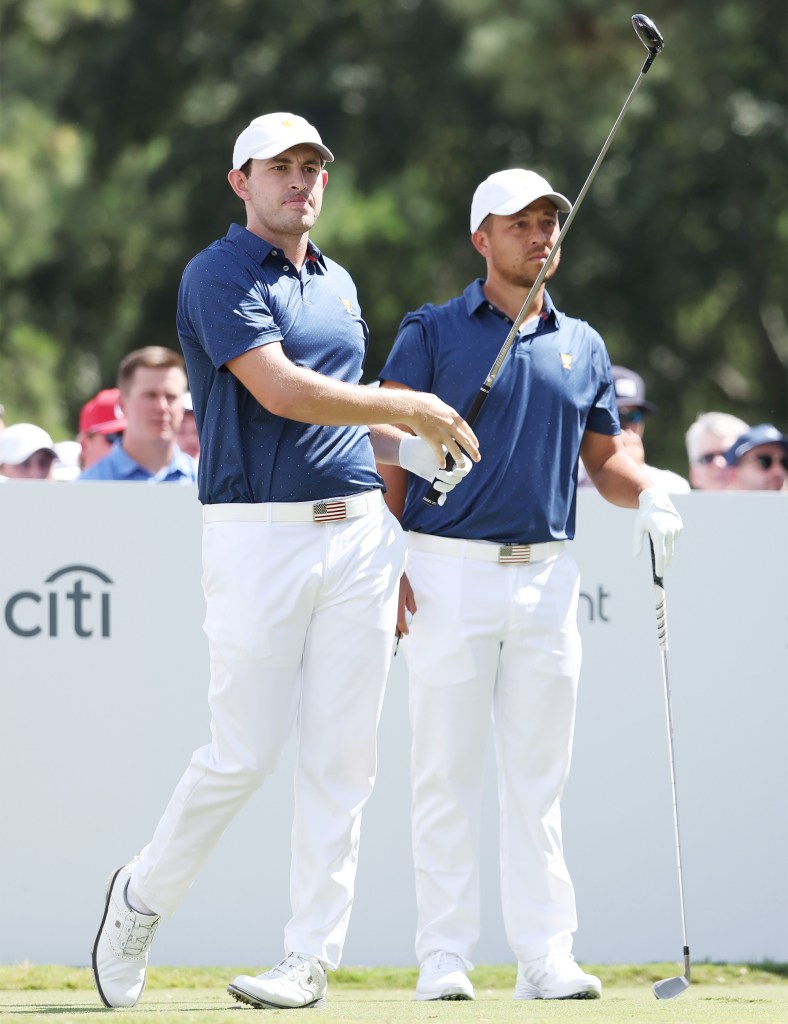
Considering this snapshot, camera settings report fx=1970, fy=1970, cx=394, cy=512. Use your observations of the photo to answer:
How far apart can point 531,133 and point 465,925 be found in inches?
574

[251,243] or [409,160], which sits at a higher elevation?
[409,160]

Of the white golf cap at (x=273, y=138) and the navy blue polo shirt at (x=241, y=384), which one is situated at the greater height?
the white golf cap at (x=273, y=138)

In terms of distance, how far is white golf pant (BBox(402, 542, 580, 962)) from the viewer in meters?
5.45

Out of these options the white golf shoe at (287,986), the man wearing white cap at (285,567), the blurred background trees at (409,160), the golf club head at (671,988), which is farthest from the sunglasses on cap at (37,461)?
the blurred background trees at (409,160)

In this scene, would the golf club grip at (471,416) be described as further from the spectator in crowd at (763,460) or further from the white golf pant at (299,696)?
the spectator in crowd at (763,460)

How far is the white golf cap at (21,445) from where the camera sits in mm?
8047

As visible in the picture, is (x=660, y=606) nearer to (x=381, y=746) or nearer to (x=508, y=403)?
(x=508, y=403)

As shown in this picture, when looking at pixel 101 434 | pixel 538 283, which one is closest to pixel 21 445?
pixel 101 434

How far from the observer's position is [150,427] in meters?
7.42

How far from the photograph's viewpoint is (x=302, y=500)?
15.9 feet

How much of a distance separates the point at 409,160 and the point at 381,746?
574 inches

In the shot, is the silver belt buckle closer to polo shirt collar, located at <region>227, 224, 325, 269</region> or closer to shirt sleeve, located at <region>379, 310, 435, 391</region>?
shirt sleeve, located at <region>379, 310, 435, 391</region>

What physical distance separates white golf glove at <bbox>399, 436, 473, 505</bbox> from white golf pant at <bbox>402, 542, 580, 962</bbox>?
0.46 meters

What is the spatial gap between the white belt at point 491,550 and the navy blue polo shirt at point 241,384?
0.59 m
